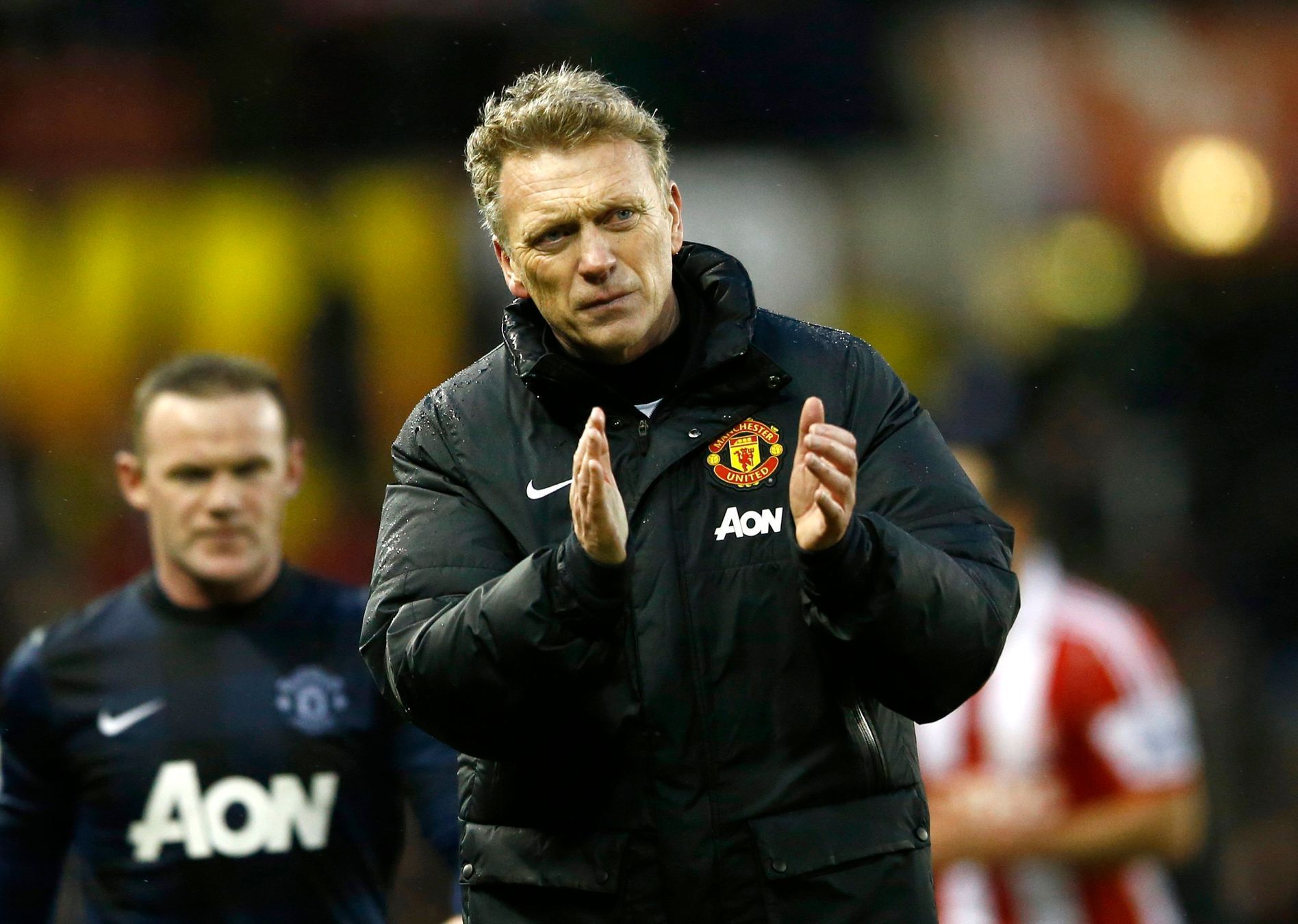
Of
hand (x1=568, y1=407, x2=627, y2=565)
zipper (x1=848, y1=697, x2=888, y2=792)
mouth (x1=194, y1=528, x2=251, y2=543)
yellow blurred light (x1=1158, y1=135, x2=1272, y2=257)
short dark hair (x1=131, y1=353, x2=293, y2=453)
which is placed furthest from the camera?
yellow blurred light (x1=1158, y1=135, x2=1272, y2=257)

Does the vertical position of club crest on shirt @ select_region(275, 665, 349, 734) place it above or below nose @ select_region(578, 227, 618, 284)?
below

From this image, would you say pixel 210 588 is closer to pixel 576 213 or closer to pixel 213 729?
pixel 213 729

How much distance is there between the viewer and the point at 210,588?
14.6ft

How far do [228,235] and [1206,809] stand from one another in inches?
304

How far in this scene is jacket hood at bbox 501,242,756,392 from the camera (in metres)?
2.91

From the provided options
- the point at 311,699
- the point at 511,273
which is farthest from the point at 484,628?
the point at 311,699

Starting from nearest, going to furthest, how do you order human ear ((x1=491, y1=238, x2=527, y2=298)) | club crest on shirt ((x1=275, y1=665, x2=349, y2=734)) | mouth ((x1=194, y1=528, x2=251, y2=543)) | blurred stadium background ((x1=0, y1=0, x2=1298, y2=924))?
1. human ear ((x1=491, y1=238, x2=527, y2=298))
2. club crest on shirt ((x1=275, y1=665, x2=349, y2=734))
3. mouth ((x1=194, y1=528, x2=251, y2=543))
4. blurred stadium background ((x1=0, y1=0, x2=1298, y2=924))

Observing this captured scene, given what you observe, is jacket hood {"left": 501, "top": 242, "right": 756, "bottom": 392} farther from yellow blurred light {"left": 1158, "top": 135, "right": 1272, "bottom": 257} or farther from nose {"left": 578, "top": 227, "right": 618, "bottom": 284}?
yellow blurred light {"left": 1158, "top": 135, "right": 1272, "bottom": 257}

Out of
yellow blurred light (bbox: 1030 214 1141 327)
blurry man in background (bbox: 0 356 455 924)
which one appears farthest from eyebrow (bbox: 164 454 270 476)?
yellow blurred light (bbox: 1030 214 1141 327)

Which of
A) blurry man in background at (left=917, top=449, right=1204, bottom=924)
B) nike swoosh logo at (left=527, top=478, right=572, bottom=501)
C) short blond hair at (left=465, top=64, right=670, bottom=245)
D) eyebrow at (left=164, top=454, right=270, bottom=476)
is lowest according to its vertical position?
blurry man in background at (left=917, top=449, right=1204, bottom=924)

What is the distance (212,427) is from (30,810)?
0.95 m

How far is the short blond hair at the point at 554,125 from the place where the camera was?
117 inches

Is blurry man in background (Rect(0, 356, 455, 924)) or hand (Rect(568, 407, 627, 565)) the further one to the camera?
blurry man in background (Rect(0, 356, 455, 924))

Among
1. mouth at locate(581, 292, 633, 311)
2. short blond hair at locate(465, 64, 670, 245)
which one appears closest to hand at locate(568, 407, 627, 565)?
mouth at locate(581, 292, 633, 311)
